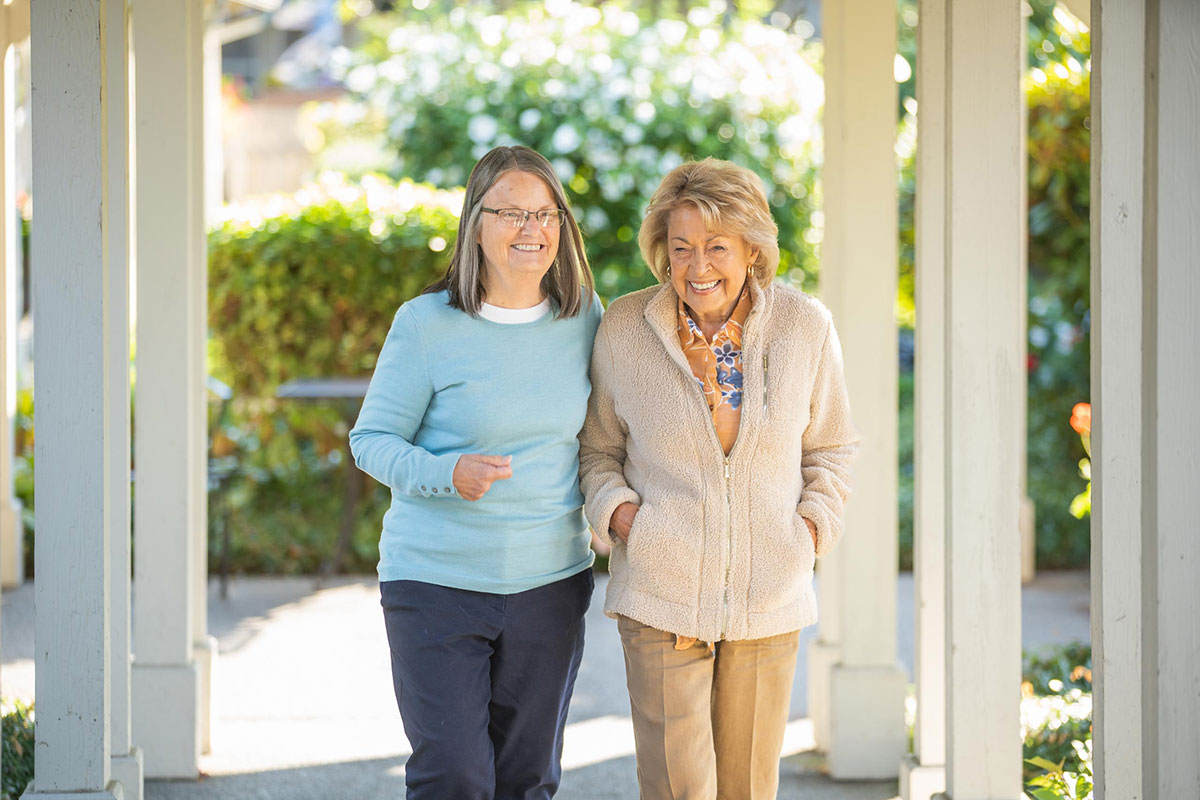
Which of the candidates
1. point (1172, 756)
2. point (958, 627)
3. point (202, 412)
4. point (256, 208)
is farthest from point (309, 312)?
point (1172, 756)

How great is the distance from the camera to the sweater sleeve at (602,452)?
3021mm

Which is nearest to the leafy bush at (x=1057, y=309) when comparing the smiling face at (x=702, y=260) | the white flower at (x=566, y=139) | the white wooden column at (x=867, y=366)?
the white flower at (x=566, y=139)

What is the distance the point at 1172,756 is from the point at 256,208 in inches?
284

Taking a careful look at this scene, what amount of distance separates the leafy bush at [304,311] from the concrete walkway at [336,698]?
1.66 ft

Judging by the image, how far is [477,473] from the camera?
277cm

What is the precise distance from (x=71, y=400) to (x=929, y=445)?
2.32 m

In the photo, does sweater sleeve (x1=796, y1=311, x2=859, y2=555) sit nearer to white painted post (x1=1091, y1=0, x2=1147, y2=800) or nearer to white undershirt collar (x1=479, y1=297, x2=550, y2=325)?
white painted post (x1=1091, y1=0, x2=1147, y2=800)

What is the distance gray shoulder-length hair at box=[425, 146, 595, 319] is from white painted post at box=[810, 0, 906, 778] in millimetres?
1681

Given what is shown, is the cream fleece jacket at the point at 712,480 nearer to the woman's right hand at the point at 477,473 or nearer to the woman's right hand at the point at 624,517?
→ the woman's right hand at the point at 624,517

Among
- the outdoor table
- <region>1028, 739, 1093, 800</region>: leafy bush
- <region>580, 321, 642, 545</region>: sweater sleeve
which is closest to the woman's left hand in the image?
<region>580, 321, 642, 545</region>: sweater sleeve

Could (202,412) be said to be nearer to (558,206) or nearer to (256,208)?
(558,206)

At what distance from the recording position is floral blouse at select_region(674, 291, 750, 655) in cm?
302

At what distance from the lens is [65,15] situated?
3131 millimetres

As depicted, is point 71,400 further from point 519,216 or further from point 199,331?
point 199,331
